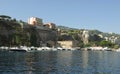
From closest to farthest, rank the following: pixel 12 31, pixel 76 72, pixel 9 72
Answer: pixel 9 72, pixel 76 72, pixel 12 31

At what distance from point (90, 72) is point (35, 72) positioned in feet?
30.6

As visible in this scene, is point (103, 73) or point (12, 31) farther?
point (12, 31)

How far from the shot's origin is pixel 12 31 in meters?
191

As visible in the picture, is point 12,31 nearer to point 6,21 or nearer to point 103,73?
point 6,21

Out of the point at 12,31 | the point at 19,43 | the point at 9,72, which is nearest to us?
the point at 9,72

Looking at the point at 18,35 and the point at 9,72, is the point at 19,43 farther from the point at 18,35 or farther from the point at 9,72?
the point at 9,72

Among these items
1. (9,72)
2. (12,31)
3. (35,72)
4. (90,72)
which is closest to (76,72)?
(90,72)

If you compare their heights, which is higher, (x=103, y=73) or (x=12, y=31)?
(x=12, y=31)

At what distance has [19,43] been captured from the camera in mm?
177375

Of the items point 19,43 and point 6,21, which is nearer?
point 19,43

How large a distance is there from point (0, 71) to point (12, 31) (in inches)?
5624

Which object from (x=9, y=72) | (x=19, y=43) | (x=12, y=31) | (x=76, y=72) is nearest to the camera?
(x=9, y=72)

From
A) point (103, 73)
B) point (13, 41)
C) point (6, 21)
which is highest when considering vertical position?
point (6, 21)

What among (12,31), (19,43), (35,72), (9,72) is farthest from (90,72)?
(12,31)
